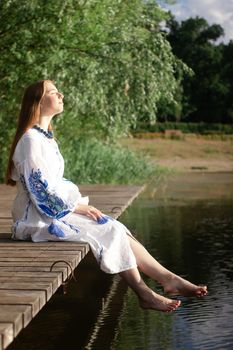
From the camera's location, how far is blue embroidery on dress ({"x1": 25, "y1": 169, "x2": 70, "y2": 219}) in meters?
5.00

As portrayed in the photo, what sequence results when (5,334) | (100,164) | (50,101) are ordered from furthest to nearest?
(100,164) → (50,101) → (5,334)

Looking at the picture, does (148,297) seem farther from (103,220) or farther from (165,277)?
(103,220)

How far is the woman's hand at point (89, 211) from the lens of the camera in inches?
197

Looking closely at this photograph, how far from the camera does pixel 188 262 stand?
7707 mm

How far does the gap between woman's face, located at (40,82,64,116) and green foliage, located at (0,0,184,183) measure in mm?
6264

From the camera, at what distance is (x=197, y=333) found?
16.2 ft

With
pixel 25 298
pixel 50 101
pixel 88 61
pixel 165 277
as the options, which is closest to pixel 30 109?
pixel 50 101

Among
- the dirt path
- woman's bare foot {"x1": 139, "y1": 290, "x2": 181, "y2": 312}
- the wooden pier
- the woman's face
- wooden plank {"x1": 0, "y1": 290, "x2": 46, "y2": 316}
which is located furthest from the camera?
the dirt path

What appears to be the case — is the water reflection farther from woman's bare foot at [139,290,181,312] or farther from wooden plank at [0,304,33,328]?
wooden plank at [0,304,33,328]

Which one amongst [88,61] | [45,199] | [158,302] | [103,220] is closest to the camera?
[158,302]

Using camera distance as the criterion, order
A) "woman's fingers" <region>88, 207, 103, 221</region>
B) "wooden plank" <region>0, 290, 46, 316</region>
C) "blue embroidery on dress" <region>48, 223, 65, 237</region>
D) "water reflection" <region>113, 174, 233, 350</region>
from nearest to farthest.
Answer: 1. "wooden plank" <region>0, 290, 46, 316</region>
2. "water reflection" <region>113, 174, 233, 350</region>
3. "woman's fingers" <region>88, 207, 103, 221</region>
4. "blue embroidery on dress" <region>48, 223, 65, 237</region>

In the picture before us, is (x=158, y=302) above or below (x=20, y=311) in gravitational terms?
below

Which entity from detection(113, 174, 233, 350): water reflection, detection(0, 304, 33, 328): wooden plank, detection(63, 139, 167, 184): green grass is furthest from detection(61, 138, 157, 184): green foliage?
detection(0, 304, 33, 328): wooden plank

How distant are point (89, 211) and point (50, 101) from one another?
30.0 inches
